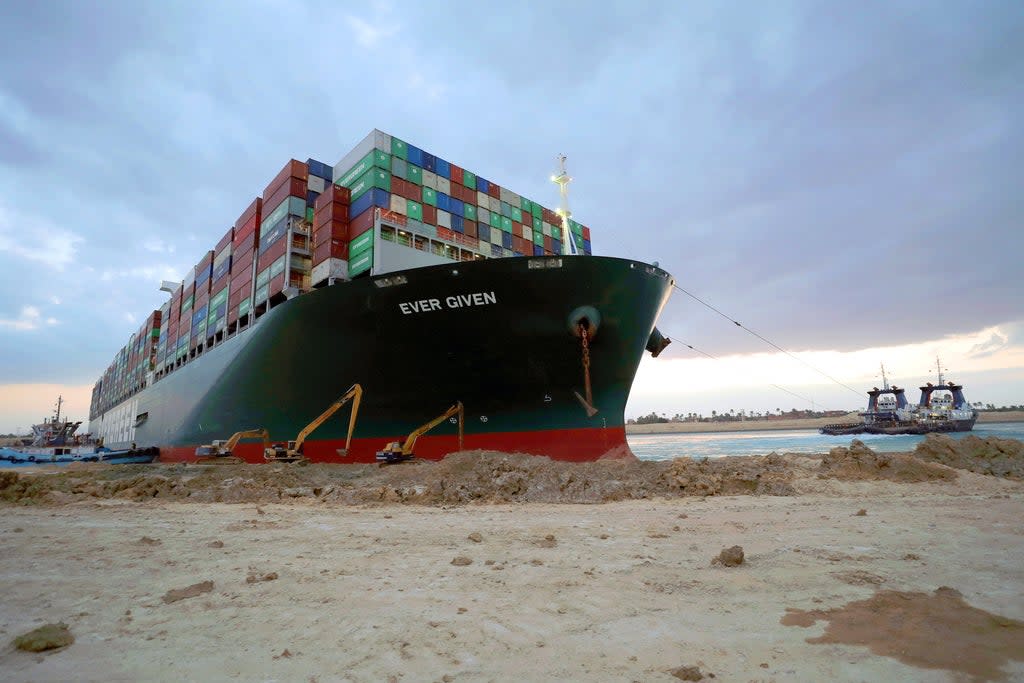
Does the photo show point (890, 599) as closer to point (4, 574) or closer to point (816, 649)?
point (816, 649)

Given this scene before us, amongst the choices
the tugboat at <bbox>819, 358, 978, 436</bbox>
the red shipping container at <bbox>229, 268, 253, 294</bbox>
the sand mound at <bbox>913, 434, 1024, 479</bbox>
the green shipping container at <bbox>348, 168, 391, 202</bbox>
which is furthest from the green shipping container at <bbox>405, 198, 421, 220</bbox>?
the tugboat at <bbox>819, 358, 978, 436</bbox>

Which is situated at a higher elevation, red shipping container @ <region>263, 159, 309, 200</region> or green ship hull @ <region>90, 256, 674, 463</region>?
red shipping container @ <region>263, 159, 309, 200</region>

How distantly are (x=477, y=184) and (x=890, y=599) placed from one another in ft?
78.4

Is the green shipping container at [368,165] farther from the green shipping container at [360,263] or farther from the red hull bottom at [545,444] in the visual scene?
the red hull bottom at [545,444]

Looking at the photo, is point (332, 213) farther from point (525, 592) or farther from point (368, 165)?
point (525, 592)

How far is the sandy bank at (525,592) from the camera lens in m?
3.04

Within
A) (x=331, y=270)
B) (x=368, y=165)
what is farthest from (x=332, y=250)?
(x=368, y=165)

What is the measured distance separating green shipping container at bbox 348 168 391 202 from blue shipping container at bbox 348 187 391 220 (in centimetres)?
19

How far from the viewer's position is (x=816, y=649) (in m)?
3.15

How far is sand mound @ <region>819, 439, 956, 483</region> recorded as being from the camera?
11.5 meters

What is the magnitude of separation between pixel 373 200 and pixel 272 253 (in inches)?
305

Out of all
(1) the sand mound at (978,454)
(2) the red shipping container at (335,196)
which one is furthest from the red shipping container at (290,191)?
(1) the sand mound at (978,454)

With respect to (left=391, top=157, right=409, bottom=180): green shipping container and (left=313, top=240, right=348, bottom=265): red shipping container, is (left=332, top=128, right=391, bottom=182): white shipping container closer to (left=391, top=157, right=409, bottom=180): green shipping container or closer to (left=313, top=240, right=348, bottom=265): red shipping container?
(left=391, top=157, right=409, bottom=180): green shipping container

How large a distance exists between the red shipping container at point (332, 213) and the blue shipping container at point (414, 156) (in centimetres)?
390
